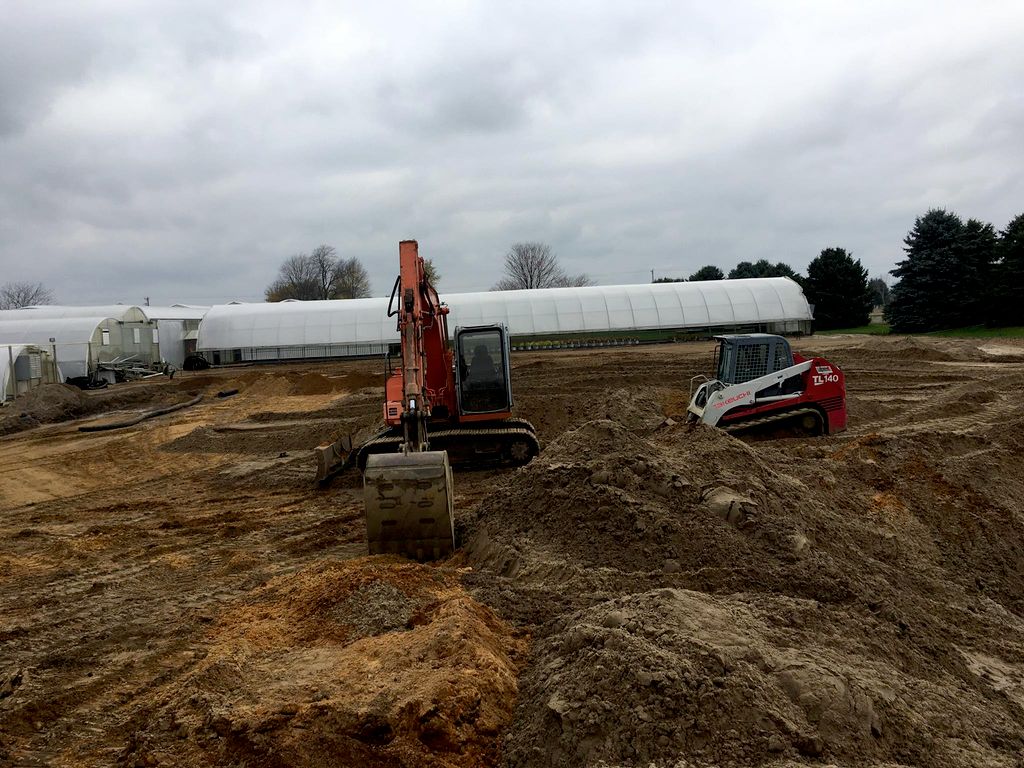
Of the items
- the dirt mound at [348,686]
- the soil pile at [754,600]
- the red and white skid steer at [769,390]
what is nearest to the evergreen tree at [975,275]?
the red and white skid steer at [769,390]

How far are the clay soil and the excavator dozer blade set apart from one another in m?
0.33

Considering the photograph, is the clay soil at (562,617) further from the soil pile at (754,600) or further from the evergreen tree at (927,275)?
the evergreen tree at (927,275)

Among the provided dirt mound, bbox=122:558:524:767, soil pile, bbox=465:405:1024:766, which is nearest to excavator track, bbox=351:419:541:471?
soil pile, bbox=465:405:1024:766

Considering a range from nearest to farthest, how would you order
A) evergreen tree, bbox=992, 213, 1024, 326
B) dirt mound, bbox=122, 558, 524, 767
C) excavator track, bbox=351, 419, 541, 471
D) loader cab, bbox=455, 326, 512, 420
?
dirt mound, bbox=122, 558, 524, 767 → excavator track, bbox=351, 419, 541, 471 → loader cab, bbox=455, 326, 512, 420 → evergreen tree, bbox=992, 213, 1024, 326

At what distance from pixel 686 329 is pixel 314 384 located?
22.2m

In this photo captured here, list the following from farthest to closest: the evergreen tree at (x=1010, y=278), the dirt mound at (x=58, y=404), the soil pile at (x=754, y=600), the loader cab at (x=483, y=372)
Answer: the evergreen tree at (x=1010, y=278) < the dirt mound at (x=58, y=404) < the loader cab at (x=483, y=372) < the soil pile at (x=754, y=600)

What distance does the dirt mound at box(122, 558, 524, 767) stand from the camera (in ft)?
14.4

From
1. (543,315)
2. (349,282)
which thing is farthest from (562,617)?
(349,282)

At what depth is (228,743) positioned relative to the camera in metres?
4.46

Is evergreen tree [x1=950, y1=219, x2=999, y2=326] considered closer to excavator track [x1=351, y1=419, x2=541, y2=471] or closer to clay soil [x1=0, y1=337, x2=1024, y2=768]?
clay soil [x1=0, y1=337, x2=1024, y2=768]

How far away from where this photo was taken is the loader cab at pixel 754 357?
49.7 feet

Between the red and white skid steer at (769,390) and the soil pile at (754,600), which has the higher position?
the red and white skid steer at (769,390)

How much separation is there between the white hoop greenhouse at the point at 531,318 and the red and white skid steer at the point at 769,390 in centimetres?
2713

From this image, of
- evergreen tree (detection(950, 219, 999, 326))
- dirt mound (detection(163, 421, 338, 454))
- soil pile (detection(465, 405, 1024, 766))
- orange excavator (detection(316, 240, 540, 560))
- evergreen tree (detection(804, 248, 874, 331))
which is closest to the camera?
soil pile (detection(465, 405, 1024, 766))
